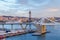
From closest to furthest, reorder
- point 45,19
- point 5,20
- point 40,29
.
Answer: point 40,29
point 45,19
point 5,20

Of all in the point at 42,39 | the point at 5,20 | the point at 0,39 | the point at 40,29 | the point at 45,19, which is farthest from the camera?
the point at 5,20

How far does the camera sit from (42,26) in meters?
14.9

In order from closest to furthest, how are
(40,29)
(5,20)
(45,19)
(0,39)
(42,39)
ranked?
(0,39) → (42,39) → (40,29) → (45,19) → (5,20)

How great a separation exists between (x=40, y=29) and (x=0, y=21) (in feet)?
20.1

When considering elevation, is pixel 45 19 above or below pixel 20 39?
above

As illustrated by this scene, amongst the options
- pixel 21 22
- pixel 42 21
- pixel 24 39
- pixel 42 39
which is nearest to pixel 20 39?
pixel 24 39

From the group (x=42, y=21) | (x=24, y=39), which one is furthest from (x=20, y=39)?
(x=42, y=21)

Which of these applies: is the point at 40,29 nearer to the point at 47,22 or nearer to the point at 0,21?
the point at 47,22

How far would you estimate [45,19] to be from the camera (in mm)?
15680

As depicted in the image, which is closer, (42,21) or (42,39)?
(42,39)

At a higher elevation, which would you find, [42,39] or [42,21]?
[42,21]

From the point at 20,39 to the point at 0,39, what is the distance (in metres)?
7.73

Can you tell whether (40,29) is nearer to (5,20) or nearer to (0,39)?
(5,20)

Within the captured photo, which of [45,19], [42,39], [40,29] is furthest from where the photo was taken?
[45,19]
